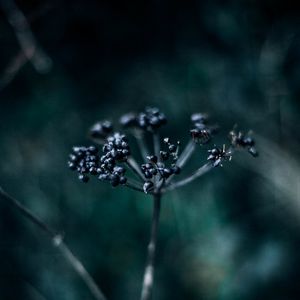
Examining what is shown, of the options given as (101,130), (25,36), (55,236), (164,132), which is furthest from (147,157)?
(25,36)

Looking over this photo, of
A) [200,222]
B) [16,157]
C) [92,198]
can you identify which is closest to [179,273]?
[200,222]

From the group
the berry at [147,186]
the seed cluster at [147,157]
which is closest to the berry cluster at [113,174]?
the seed cluster at [147,157]

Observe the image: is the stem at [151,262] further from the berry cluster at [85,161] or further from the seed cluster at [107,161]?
the berry cluster at [85,161]

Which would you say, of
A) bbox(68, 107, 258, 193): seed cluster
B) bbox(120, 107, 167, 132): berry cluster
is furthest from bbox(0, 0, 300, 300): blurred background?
bbox(68, 107, 258, 193): seed cluster

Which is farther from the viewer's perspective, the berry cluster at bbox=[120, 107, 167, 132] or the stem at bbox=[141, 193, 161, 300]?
the berry cluster at bbox=[120, 107, 167, 132]

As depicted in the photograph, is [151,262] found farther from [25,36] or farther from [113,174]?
[25,36]

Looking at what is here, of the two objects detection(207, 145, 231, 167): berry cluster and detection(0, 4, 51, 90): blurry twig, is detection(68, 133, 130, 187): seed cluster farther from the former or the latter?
detection(0, 4, 51, 90): blurry twig
